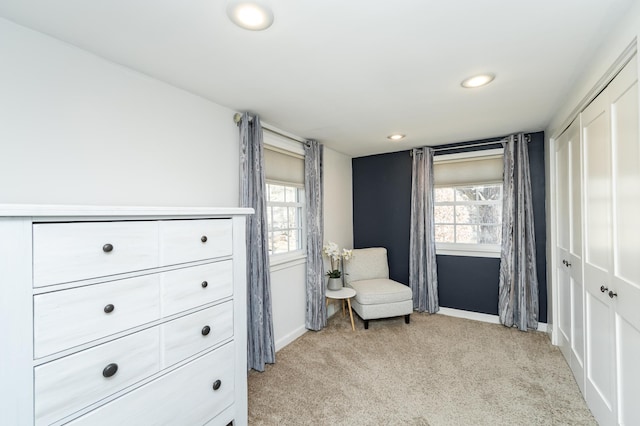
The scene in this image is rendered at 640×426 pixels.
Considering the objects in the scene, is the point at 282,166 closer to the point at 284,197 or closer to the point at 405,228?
the point at 284,197

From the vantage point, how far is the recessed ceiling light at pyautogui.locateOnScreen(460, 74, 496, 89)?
1.90 metres

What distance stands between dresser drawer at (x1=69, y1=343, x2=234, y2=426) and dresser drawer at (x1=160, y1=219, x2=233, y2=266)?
0.54m

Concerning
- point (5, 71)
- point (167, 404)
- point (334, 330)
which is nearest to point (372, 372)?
point (334, 330)

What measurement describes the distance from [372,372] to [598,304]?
1.64 meters

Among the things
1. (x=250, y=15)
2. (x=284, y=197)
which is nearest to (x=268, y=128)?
(x=284, y=197)

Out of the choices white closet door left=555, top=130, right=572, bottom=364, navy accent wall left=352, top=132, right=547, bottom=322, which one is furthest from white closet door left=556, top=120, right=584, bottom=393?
navy accent wall left=352, top=132, right=547, bottom=322

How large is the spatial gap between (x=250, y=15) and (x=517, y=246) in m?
3.48

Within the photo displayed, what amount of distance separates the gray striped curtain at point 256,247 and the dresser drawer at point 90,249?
3.68ft

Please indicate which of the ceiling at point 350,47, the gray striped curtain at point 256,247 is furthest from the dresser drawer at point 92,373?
the ceiling at point 350,47

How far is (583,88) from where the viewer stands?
6.28 feet

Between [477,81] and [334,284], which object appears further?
[334,284]

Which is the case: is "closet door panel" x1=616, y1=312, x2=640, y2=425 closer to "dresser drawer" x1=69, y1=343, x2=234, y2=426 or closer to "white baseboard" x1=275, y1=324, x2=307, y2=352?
"dresser drawer" x1=69, y1=343, x2=234, y2=426

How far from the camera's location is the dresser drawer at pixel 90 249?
3.37ft

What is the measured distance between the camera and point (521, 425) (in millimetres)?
1808
